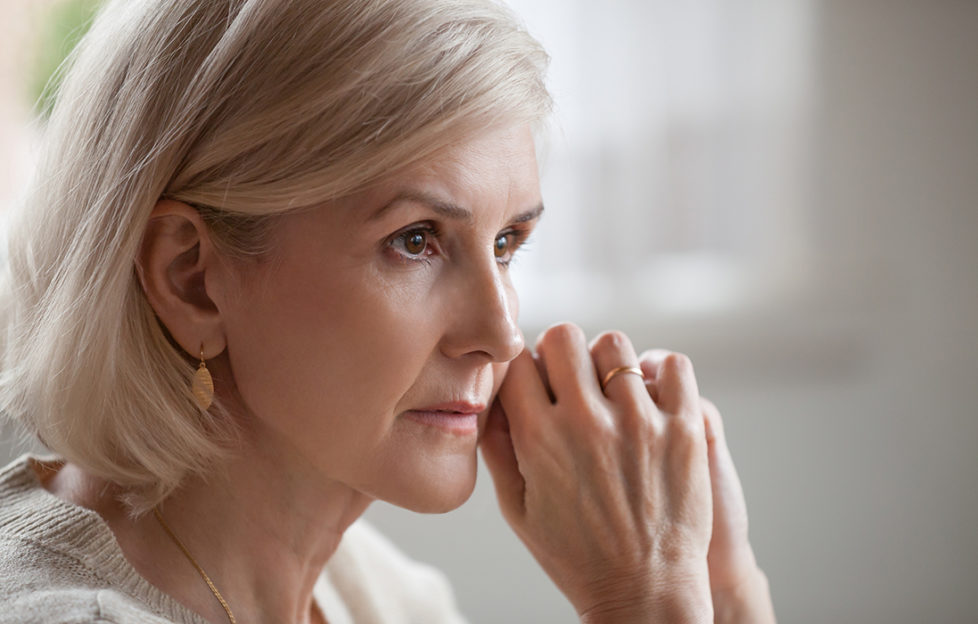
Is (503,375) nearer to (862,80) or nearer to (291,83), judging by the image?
(291,83)

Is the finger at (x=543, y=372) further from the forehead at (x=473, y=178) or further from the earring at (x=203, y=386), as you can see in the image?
the earring at (x=203, y=386)

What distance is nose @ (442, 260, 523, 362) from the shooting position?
0.99m

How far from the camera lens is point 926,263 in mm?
2508

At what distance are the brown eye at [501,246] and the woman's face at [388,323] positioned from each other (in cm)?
5

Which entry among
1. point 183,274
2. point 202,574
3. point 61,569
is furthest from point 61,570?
point 183,274

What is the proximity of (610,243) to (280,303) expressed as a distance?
6.13 feet

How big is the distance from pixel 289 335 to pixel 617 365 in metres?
0.42

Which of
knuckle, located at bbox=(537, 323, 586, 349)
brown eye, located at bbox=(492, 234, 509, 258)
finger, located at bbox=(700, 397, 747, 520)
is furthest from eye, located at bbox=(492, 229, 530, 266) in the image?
finger, located at bbox=(700, 397, 747, 520)

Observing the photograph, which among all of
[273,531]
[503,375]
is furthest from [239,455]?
[503,375]

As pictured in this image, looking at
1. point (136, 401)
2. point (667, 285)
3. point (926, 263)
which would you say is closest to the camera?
point (136, 401)

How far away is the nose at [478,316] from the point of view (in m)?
0.99

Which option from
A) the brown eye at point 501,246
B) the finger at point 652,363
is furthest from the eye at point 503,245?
the finger at point 652,363

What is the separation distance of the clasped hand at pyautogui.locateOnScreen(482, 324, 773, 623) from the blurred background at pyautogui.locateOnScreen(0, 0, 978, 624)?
1319 mm

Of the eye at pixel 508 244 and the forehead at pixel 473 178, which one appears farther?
the eye at pixel 508 244
